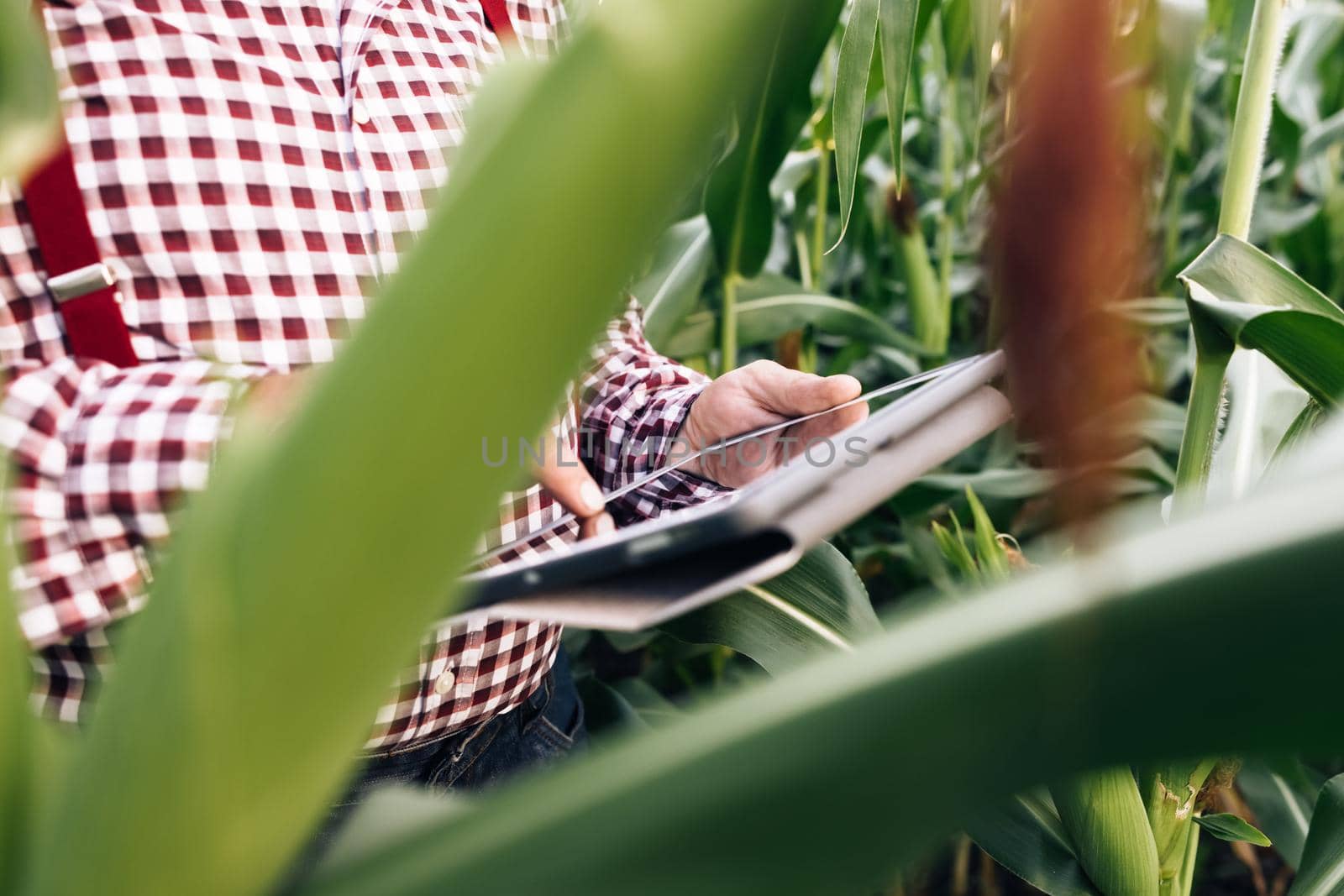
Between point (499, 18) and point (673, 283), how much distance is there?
0.82 ft

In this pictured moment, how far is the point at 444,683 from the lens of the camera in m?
0.44

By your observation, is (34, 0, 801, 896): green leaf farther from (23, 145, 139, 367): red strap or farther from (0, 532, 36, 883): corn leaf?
(23, 145, 139, 367): red strap

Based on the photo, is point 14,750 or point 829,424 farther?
point 829,424

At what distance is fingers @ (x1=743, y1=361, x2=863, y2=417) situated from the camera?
1.12 ft

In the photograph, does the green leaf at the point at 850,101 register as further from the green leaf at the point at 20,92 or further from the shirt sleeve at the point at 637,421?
the green leaf at the point at 20,92

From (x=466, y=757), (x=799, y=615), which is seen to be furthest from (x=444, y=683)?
(x=799, y=615)

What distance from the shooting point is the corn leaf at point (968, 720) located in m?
0.09

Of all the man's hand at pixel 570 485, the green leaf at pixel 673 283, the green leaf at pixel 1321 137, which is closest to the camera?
the man's hand at pixel 570 485

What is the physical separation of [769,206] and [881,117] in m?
0.30

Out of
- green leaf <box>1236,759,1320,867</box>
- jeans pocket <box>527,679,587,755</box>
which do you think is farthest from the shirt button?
green leaf <box>1236,759,1320,867</box>

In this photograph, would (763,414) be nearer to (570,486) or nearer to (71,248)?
(570,486)

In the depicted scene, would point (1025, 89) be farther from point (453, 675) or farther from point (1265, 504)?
point (453, 675)

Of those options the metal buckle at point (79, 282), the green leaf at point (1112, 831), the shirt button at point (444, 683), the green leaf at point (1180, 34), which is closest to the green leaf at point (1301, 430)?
the green leaf at point (1112, 831)

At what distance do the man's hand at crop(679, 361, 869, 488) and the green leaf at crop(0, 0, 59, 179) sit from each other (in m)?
0.26
